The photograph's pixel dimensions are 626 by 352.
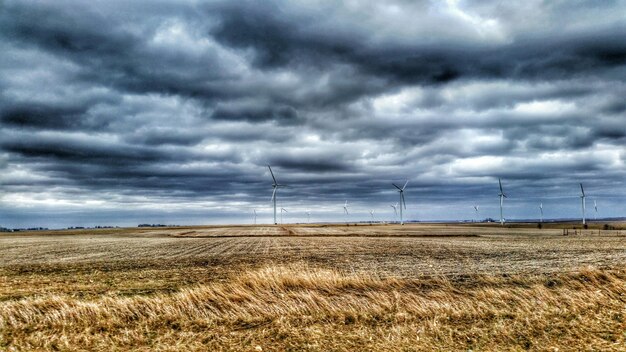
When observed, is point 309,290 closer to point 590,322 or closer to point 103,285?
point 590,322

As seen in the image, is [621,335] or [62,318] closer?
[621,335]

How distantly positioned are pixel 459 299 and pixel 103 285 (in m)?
23.8

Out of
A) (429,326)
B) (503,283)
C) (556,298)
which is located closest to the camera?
(429,326)

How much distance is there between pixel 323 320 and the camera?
632 inches

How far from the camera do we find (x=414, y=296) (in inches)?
736

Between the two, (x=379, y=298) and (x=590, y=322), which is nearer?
(x=590, y=322)

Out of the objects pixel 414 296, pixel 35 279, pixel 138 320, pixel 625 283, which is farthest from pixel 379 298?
pixel 35 279

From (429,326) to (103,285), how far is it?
79.2ft

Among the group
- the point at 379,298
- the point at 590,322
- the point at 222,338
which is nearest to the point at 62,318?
the point at 222,338

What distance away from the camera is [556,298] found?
60.1ft

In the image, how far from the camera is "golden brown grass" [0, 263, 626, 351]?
44.9 ft

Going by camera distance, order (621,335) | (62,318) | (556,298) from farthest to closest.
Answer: (556,298)
(62,318)
(621,335)

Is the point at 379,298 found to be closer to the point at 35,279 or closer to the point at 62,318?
the point at 62,318

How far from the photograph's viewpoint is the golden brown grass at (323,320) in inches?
538
